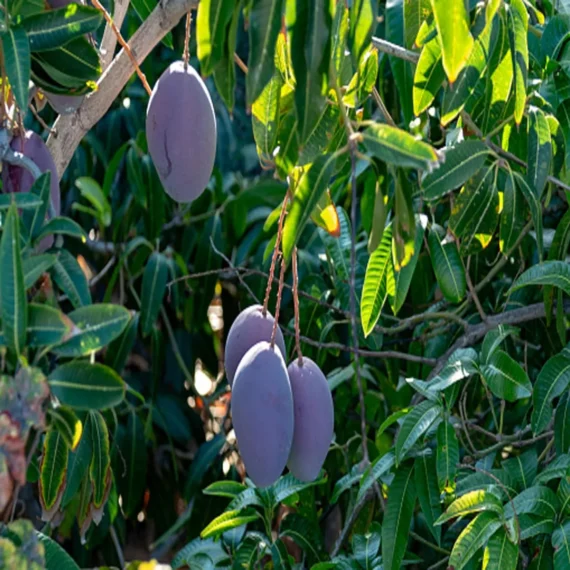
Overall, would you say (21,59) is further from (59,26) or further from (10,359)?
(10,359)

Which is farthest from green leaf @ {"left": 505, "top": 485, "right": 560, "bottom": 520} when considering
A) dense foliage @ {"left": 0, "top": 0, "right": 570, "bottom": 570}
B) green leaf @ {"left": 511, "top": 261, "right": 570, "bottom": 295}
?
green leaf @ {"left": 511, "top": 261, "right": 570, "bottom": 295}

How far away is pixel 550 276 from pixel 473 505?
283 millimetres

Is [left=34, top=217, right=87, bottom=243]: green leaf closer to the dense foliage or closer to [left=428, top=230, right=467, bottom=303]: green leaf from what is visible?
the dense foliage

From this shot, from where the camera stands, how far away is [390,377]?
5.95 feet

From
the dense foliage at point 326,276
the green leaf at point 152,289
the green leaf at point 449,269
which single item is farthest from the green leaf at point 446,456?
the green leaf at point 152,289

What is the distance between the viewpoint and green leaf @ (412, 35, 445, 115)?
3.63 ft

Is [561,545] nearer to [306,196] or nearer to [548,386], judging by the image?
[548,386]

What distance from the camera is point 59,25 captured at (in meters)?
0.98

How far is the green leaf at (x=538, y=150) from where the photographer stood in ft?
4.08

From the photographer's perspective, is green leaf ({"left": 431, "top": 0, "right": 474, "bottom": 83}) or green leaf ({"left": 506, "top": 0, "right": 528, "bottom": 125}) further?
green leaf ({"left": 506, "top": 0, "right": 528, "bottom": 125})

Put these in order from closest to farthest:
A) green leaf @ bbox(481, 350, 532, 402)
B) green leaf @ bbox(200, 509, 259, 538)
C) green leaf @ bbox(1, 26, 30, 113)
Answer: green leaf @ bbox(1, 26, 30, 113)
green leaf @ bbox(481, 350, 532, 402)
green leaf @ bbox(200, 509, 259, 538)

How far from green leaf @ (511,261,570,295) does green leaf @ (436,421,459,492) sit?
186 mm

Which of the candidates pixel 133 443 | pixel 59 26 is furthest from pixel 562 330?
pixel 133 443

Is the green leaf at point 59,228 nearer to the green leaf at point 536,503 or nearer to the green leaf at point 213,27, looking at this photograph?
the green leaf at point 213,27
